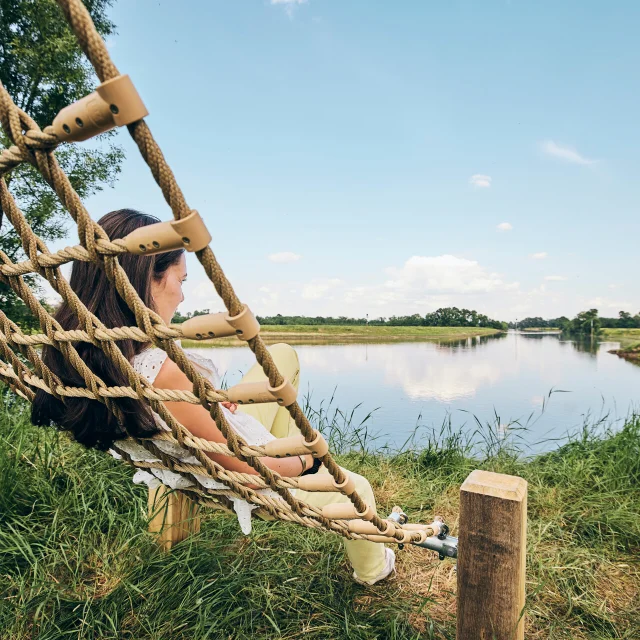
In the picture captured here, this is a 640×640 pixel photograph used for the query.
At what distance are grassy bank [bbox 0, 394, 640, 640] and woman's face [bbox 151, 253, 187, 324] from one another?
2.97ft

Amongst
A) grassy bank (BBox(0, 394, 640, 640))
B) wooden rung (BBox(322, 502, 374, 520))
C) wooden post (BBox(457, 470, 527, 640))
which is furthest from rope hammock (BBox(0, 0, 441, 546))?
grassy bank (BBox(0, 394, 640, 640))

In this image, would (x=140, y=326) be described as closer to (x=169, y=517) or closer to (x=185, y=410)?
(x=185, y=410)

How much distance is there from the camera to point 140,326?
77 cm

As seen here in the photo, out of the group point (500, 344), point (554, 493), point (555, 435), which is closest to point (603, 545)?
point (554, 493)

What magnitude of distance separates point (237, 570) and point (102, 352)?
1019mm

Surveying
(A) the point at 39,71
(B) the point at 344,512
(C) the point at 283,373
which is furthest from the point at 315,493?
(A) the point at 39,71

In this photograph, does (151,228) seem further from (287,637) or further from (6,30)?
(6,30)

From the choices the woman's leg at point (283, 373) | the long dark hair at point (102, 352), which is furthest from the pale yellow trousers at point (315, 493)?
the long dark hair at point (102, 352)

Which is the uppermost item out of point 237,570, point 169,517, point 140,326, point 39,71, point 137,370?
point 39,71

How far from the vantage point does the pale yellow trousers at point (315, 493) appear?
1509mm

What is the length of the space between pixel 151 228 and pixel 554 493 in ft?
8.78

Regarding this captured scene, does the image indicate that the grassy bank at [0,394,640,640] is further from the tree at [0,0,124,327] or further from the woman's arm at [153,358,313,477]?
the tree at [0,0,124,327]

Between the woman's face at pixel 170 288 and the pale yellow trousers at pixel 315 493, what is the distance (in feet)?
1.56

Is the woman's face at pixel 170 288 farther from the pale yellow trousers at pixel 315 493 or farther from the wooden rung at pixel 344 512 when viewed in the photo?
the wooden rung at pixel 344 512
